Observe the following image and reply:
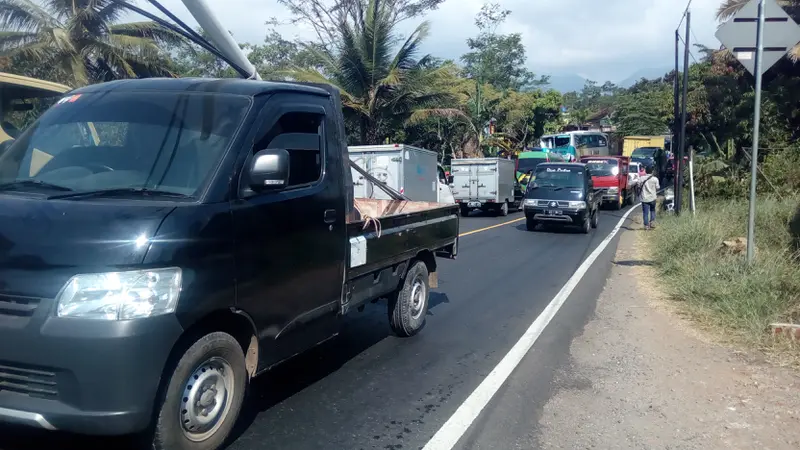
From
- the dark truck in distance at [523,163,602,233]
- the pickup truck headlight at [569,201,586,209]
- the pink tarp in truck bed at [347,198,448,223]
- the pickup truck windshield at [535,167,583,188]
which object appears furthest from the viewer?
the pickup truck windshield at [535,167,583,188]

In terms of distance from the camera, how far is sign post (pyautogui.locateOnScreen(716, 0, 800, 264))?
849 centimetres

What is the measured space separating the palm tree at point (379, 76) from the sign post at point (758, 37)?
1604cm

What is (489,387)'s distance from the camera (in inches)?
225

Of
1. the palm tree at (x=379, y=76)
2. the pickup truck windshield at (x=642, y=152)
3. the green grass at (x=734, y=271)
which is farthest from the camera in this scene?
the pickup truck windshield at (x=642, y=152)

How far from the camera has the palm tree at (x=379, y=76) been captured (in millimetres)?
23953

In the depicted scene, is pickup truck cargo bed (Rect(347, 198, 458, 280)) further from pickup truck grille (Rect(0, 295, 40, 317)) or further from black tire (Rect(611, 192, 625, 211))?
black tire (Rect(611, 192, 625, 211))

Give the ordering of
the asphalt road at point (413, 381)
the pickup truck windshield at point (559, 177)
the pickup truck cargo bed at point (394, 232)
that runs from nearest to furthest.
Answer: the asphalt road at point (413, 381) → the pickup truck cargo bed at point (394, 232) → the pickup truck windshield at point (559, 177)

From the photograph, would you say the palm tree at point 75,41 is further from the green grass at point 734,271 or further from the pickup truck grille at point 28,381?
the pickup truck grille at point 28,381

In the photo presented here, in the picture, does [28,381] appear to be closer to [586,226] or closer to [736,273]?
[736,273]

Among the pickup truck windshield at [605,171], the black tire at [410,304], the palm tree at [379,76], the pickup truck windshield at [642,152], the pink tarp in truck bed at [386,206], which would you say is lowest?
the black tire at [410,304]

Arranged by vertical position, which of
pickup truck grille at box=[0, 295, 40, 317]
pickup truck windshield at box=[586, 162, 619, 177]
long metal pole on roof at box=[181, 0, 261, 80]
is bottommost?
pickup truck windshield at box=[586, 162, 619, 177]

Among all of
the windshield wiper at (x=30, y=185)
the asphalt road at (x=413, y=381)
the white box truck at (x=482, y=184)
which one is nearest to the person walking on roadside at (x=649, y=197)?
the white box truck at (x=482, y=184)

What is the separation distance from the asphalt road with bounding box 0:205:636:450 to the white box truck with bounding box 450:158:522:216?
52.2 ft

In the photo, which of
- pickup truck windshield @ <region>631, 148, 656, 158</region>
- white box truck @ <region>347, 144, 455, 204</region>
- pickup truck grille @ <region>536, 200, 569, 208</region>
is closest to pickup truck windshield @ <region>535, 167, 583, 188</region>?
pickup truck grille @ <region>536, 200, 569, 208</region>
